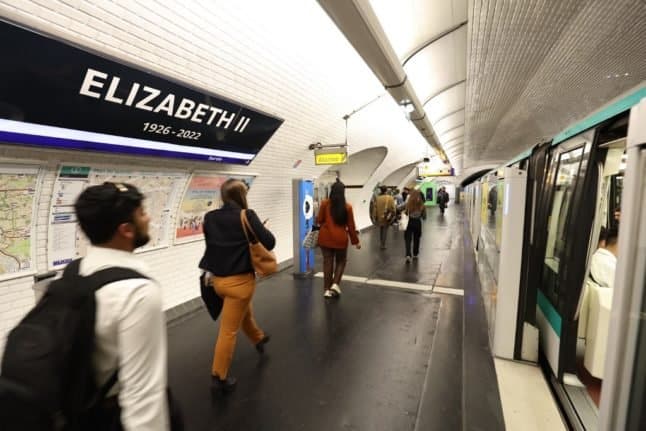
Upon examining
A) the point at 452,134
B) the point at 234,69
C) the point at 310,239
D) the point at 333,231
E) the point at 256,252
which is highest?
the point at 452,134

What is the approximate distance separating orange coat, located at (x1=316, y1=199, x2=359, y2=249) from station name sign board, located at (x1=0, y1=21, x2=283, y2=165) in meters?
1.73

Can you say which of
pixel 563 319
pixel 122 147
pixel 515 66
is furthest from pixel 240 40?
pixel 563 319

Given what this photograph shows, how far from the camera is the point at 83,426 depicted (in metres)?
0.85

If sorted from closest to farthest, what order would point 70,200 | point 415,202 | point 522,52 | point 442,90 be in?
point 70,200 → point 522,52 → point 415,202 → point 442,90

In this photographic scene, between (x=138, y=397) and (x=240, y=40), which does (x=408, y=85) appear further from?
(x=138, y=397)

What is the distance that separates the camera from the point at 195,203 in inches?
160

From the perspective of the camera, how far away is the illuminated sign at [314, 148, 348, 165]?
5.62 m

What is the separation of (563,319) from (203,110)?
365cm

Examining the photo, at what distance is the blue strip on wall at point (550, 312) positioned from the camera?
7.15ft

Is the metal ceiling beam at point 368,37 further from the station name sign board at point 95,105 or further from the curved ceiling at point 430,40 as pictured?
the station name sign board at point 95,105

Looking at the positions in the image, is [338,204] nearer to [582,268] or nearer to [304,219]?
[304,219]

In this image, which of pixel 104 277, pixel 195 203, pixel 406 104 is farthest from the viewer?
pixel 406 104

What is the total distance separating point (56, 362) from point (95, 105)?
2.35 meters

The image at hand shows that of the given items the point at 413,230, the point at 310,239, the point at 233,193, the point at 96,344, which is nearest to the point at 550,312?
the point at 233,193
